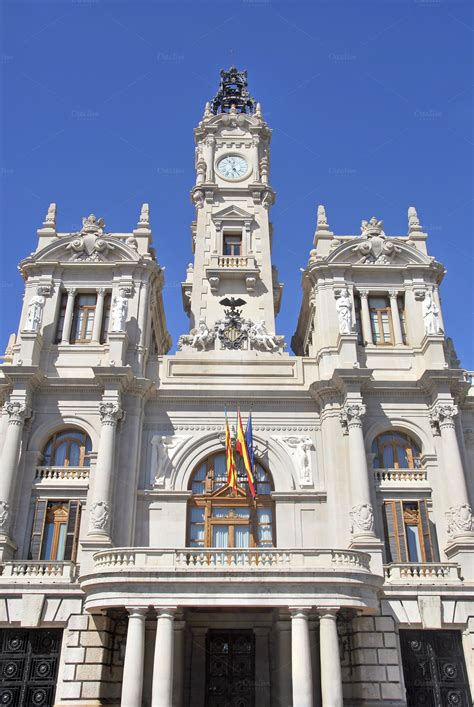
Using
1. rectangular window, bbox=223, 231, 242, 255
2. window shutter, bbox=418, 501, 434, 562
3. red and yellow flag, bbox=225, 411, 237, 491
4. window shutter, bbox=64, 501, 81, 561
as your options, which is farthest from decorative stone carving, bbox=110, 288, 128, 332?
window shutter, bbox=418, 501, 434, 562

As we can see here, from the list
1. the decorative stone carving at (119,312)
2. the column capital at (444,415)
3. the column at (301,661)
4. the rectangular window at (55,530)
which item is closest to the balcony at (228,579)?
the column at (301,661)

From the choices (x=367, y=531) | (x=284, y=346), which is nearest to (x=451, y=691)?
(x=367, y=531)

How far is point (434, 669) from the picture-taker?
80.1ft

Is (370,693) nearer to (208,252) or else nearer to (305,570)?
(305,570)

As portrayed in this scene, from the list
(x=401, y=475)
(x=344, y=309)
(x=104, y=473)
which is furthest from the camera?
(x=344, y=309)

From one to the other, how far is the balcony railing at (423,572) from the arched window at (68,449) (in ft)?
44.5

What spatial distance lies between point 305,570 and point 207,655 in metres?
6.82

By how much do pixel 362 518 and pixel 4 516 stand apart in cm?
1435

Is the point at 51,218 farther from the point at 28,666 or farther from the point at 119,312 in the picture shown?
the point at 28,666

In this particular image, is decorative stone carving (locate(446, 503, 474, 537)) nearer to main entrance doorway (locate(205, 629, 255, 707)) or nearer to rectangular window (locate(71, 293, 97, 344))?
main entrance doorway (locate(205, 629, 255, 707))

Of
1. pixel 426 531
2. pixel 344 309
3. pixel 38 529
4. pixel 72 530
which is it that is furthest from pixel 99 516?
pixel 344 309

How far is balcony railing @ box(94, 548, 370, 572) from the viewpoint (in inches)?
894

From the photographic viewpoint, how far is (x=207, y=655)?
2589cm

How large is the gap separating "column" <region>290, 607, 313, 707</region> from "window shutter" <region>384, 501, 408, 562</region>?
6721 millimetres
